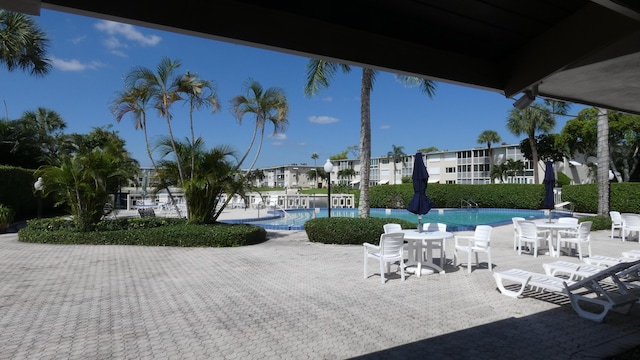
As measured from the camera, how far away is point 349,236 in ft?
36.0

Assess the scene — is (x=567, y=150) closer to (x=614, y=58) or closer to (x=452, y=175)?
(x=452, y=175)

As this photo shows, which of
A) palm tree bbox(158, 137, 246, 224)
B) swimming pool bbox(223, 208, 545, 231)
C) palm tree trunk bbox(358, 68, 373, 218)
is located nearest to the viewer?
palm tree bbox(158, 137, 246, 224)

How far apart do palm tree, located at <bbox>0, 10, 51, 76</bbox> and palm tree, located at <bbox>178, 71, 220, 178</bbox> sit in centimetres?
741

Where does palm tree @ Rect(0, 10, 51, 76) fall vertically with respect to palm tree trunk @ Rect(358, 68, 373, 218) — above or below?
above

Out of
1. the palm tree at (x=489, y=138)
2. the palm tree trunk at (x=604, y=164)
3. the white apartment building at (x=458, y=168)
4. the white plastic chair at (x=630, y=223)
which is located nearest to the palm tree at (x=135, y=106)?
Result: the white plastic chair at (x=630, y=223)

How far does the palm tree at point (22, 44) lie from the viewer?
15.5 meters

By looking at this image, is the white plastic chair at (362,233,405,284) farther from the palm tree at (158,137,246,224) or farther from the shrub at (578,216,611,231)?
the shrub at (578,216,611,231)

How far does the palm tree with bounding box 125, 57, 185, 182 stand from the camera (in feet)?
40.9

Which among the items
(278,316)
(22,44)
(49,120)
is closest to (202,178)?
(278,316)

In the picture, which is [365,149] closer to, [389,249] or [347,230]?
[347,230]

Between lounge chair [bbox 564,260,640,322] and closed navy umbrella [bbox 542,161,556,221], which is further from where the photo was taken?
closed navy umbrella [bbox 542,161,556,221]

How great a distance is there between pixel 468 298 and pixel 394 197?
21.1 metres

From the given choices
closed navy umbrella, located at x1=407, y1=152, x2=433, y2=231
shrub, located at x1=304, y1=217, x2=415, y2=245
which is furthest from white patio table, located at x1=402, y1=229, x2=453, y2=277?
shrub, located at x1=304, y1=217, x2=415, y2=245

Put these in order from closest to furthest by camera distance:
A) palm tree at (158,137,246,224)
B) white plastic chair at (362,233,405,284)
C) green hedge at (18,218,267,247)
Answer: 1. white plastic chair at (362,233,405,284)
2. green hedge at (18,218,267,247)
3. palm tree at (158,137,246,224)
